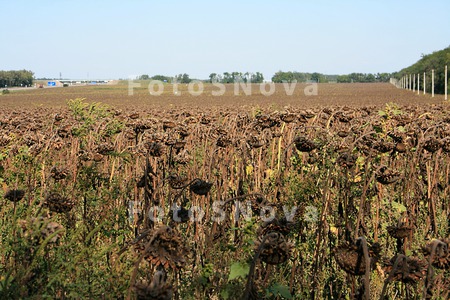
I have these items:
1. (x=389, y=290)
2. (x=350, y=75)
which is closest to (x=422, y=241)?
(x=389, y=290)

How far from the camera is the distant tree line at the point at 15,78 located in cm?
12915

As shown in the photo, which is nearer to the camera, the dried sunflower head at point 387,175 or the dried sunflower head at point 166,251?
the dried sunflower head at point 166,251

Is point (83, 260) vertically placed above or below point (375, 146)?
below

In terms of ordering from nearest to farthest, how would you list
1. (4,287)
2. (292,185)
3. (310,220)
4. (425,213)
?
(4,287) < (310,220) < (292,185) < (425,213)

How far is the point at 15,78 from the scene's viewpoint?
431 ft

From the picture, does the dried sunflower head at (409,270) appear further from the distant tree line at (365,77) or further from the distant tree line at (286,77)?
the distant tree line at (365,77)

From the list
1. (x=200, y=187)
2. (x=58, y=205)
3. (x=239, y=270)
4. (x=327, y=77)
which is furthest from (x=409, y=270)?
(x=327, y=77)

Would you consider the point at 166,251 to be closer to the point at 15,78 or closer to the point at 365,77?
the point at 15,78

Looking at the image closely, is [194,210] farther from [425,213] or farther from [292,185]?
[425,213]

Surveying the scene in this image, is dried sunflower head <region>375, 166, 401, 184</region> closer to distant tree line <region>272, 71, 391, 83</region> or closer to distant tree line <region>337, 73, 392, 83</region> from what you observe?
distant tree line <region>272, 71, 391, 83</region>

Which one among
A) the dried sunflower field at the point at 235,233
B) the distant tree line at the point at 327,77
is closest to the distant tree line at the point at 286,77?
the distant tree line at the point at 327,77

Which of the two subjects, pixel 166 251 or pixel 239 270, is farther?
pixel 239 270

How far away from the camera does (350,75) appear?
19262cm

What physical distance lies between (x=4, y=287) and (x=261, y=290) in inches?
46.2
